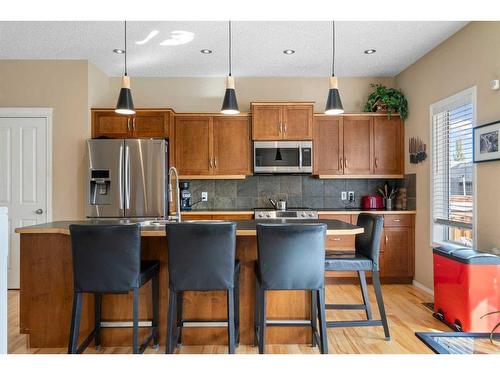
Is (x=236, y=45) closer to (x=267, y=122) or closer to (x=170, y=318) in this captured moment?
(x=267, y=122)

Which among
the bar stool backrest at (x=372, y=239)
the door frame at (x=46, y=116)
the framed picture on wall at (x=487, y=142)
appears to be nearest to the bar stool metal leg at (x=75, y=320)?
the bar stool backrest at (x=372, y=239)

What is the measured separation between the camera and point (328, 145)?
15.3ft

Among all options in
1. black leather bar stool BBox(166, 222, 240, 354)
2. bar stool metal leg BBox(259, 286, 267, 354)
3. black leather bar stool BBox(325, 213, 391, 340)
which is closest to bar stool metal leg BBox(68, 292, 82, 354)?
black leather bar stool BBox(166, 222, 240, 354)

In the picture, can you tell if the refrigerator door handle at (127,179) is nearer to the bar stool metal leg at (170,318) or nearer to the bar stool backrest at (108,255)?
the bar stool backrest at (108,255)

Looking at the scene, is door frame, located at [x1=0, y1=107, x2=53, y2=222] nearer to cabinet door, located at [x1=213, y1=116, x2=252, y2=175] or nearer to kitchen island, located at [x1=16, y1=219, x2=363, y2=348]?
kitchen island, located at [x1=16, y1=219, x2=363, y2=348]

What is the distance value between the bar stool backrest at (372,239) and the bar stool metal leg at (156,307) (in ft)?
5.05

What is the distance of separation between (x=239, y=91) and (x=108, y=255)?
3359mm

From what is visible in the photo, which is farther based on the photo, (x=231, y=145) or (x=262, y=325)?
(x=231, y=145)

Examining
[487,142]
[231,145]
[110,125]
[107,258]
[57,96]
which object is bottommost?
[107,258]

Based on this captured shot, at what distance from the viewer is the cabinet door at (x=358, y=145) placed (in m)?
4.66

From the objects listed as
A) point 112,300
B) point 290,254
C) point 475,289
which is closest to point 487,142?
point 475,289

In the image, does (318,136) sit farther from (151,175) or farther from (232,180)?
(151,175)

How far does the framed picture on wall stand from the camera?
9.40 ft
